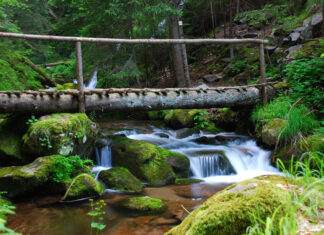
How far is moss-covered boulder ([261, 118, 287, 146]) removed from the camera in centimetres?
625

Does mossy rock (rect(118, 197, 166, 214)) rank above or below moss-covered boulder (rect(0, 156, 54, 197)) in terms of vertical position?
below

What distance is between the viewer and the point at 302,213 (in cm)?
153

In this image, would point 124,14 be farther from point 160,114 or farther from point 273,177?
point 273,177

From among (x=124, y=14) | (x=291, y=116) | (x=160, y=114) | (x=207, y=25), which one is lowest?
(x=291, y=116)

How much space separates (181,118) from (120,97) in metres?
4.04

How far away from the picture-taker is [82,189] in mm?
4621

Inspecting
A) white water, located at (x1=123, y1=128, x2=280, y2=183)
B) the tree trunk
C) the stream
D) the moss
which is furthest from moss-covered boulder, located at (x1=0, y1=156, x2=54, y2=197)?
the tree trunk

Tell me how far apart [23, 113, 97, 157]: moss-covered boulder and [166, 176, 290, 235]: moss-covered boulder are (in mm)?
3640

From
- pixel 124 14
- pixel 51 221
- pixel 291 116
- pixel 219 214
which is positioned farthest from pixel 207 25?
pixel 219 214

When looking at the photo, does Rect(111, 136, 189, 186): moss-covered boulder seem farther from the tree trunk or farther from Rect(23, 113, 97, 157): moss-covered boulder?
the tree trunk

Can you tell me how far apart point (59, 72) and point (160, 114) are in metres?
9.80

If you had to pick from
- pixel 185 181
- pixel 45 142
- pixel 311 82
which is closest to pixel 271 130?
pixel 311 82

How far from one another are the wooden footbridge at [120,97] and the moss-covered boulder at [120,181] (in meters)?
1.52

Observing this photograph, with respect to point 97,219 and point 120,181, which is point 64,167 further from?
point 97,219
